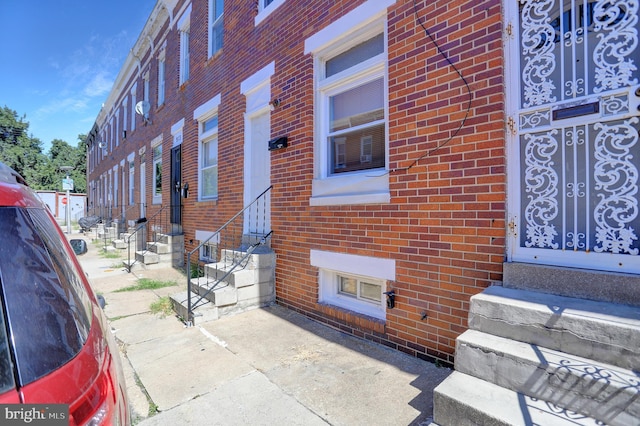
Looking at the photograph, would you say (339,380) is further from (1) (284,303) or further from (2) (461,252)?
(1) (284,303)

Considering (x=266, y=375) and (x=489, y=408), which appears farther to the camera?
(x=266, y=375)

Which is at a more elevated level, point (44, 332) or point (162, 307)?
point (44, 332)

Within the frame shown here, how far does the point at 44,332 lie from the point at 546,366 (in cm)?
231

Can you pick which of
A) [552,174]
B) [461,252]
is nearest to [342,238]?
[461,252]

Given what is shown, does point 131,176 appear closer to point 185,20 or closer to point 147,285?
point 185,20

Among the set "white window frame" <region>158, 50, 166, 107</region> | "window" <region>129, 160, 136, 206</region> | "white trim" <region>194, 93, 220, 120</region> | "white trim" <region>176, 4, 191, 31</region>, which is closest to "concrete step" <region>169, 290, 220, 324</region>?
"white trim" <region>194, 93, 220, 120</region>

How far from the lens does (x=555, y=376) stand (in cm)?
183

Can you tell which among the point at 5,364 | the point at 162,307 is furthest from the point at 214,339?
the point at 5,364

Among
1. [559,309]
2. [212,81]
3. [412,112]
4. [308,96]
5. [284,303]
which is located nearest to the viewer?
[559,309]

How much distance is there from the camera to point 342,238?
4.02 metres

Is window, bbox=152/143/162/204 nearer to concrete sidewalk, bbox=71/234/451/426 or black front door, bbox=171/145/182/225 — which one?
black front door, bbox=171/145/182/225

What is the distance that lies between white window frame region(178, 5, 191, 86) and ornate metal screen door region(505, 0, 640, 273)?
27.1 feet

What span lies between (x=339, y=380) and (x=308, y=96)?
136 inches

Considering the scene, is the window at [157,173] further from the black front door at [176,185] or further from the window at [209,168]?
the window at [209,168]
